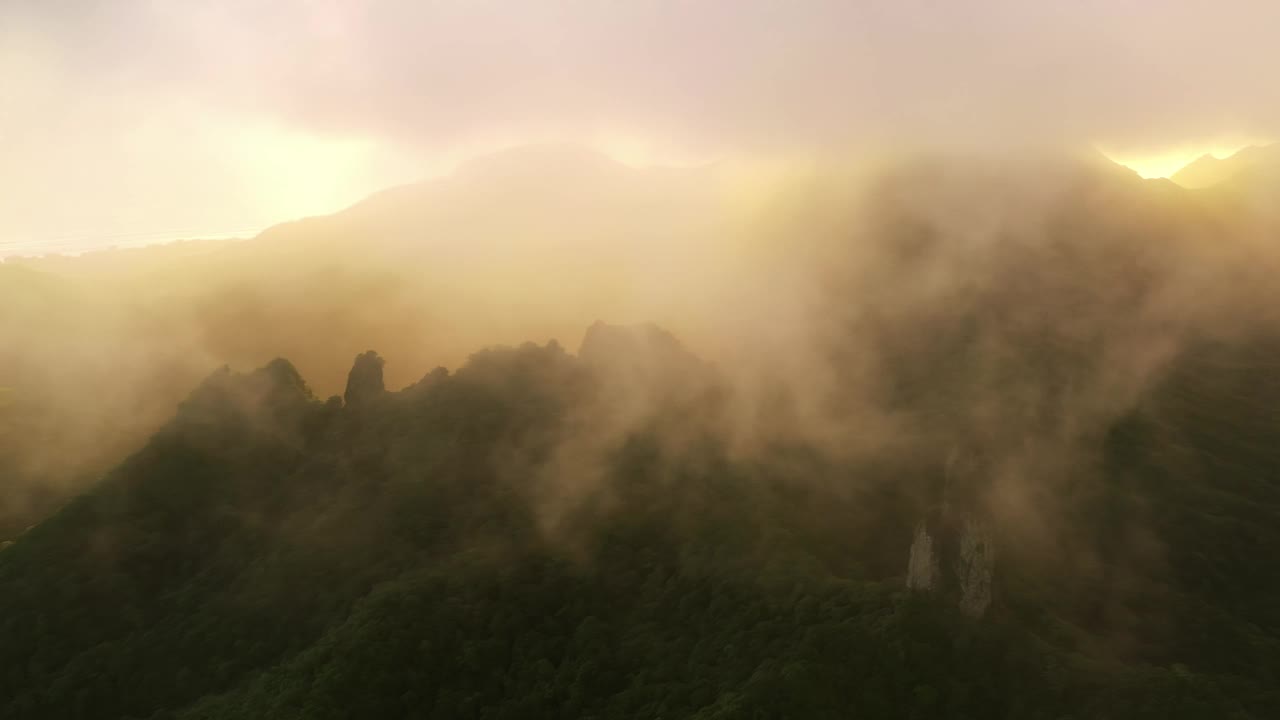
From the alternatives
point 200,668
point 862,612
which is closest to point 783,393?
point 862,612

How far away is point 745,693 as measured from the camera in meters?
74.2

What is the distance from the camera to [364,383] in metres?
134

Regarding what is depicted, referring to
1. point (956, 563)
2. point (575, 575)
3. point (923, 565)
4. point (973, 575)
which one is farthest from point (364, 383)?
point (973, 575)

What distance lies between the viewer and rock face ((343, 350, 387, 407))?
134 meters

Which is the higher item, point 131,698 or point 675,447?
point 675,447

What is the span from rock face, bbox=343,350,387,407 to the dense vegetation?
47 cm

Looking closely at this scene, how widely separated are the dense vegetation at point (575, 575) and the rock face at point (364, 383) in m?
0.47

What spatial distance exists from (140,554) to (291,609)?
27.2 meters

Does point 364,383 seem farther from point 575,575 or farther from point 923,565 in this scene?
point 923,565

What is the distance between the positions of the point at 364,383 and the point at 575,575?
52.9 m

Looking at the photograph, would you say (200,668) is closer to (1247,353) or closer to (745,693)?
(745,693)

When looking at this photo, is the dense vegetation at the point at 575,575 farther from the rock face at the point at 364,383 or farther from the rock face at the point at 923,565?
the rock face at the point at 923,565

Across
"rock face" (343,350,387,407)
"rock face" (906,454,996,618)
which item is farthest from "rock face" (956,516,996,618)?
"rock face" (343,350,387,407)

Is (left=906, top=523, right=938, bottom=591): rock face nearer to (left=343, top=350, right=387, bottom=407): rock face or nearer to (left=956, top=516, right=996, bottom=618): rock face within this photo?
(left=956, top=516, right=996, bottom=618): rock face
